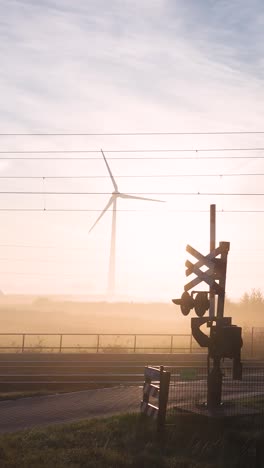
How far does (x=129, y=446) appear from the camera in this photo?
43.9 feet

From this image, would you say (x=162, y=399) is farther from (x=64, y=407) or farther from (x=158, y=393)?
(x=64, y=407)

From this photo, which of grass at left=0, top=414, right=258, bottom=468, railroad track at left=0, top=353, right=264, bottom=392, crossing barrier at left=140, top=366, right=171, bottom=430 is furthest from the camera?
railroad track at left=0, top=353, right=264, bottom=392

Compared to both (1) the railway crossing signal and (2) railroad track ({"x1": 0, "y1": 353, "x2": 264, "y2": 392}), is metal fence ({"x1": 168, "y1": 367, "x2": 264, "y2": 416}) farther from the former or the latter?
(2) railroad track ({"x1": 0, "y1": 353, "x2": 264, "y2": 392})

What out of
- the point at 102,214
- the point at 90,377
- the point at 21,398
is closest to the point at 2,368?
the point at 90,377

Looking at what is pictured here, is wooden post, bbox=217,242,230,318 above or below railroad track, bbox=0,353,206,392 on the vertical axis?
above

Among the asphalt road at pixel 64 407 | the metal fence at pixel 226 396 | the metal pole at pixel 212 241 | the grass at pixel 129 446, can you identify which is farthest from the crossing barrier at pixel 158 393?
the metal pole at pixel 212 241

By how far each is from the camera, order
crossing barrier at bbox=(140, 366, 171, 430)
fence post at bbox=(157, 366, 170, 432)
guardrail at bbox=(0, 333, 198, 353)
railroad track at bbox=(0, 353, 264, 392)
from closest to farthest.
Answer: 1. fence post at bbox=(157, 366, 170, 432)
2. crossing barrier at bbox=(140, 366, 171, 430)
3. railroad track at bbox=(0, 353, 264, 392)
4. guardrail at bbox=(0, 333, 198, 353)

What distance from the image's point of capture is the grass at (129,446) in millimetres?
12180

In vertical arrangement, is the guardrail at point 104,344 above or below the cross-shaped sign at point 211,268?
below

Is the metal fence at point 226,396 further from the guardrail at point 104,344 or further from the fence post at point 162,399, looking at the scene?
→ the guardrail at point 104,344

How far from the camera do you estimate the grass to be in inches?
480

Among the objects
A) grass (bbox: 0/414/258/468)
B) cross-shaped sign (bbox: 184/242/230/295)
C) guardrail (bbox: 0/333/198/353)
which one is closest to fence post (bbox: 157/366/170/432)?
grass (bbox: 0/414/258/468)

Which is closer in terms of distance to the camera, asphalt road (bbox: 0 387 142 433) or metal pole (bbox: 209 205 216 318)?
asphalt road (bbox: 0 387 142 433)

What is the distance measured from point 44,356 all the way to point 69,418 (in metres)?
21.6
